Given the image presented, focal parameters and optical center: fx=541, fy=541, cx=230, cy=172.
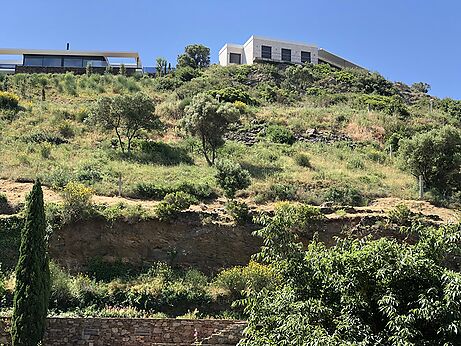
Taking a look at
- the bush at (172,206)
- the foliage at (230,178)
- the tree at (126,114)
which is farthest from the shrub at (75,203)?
the tree at (126,114)

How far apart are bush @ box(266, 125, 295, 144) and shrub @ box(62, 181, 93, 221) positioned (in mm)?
14620

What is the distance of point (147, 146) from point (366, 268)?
19.3 m

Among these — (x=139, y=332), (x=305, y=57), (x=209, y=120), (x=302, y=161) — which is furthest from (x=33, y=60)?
(x=139, y=332)

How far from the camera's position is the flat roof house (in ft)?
143

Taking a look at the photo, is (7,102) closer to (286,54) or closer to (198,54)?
(198,54)

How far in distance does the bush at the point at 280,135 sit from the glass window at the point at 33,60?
24.6 metres

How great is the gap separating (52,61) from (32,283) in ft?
126

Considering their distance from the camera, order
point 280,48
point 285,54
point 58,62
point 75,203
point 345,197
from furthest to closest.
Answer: point 285,54
point 280,48
point 58,62
point 345,197
point 75,203

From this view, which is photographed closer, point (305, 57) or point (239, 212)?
point (239, 212)

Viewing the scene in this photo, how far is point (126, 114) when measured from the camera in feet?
81.9

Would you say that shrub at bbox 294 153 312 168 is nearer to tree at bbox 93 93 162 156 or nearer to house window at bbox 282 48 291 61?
tree at bbox 93 93 162 156

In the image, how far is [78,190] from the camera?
16.3 meters

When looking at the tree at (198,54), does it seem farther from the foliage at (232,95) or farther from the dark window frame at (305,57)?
the foliage at (232,95)

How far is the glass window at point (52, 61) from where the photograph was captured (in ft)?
149
